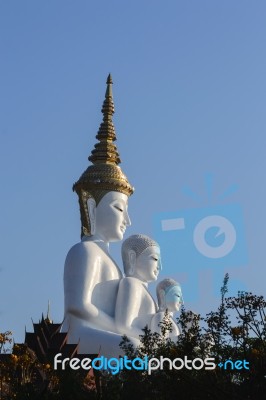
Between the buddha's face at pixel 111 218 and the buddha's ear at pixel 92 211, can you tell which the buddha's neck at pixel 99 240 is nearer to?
the buddha's face at pixel 111 218

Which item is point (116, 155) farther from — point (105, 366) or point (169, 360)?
point (169, 360)

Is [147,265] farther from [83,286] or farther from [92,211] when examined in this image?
[83,286]

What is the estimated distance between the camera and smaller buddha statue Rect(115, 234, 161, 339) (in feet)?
61.9

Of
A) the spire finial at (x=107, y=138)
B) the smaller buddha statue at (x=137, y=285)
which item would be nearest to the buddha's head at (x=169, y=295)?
the smaller buddha statue at (x=137, y=285)

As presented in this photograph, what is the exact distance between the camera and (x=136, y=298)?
19.1m

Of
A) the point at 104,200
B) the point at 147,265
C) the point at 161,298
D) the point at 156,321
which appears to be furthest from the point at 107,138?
the point at 156,321

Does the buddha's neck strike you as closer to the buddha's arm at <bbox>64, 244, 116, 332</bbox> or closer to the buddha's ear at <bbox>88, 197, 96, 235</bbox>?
the buddha's ear at <bbox>88, 197, 96, 235</bbox>

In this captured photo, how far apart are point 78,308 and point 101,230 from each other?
8.82 ft

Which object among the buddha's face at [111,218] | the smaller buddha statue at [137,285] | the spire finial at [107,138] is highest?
the spire finial at [107,138]

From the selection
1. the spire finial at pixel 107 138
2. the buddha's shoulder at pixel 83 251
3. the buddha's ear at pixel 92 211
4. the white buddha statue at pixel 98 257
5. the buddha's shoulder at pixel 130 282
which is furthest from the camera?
the spire finial at pixel 107 138

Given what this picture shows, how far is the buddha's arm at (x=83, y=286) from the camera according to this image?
1839 cm

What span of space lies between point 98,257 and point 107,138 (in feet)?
14.6

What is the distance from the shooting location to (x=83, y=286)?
18641mm

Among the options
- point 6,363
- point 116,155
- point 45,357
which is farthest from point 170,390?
point 116,155
